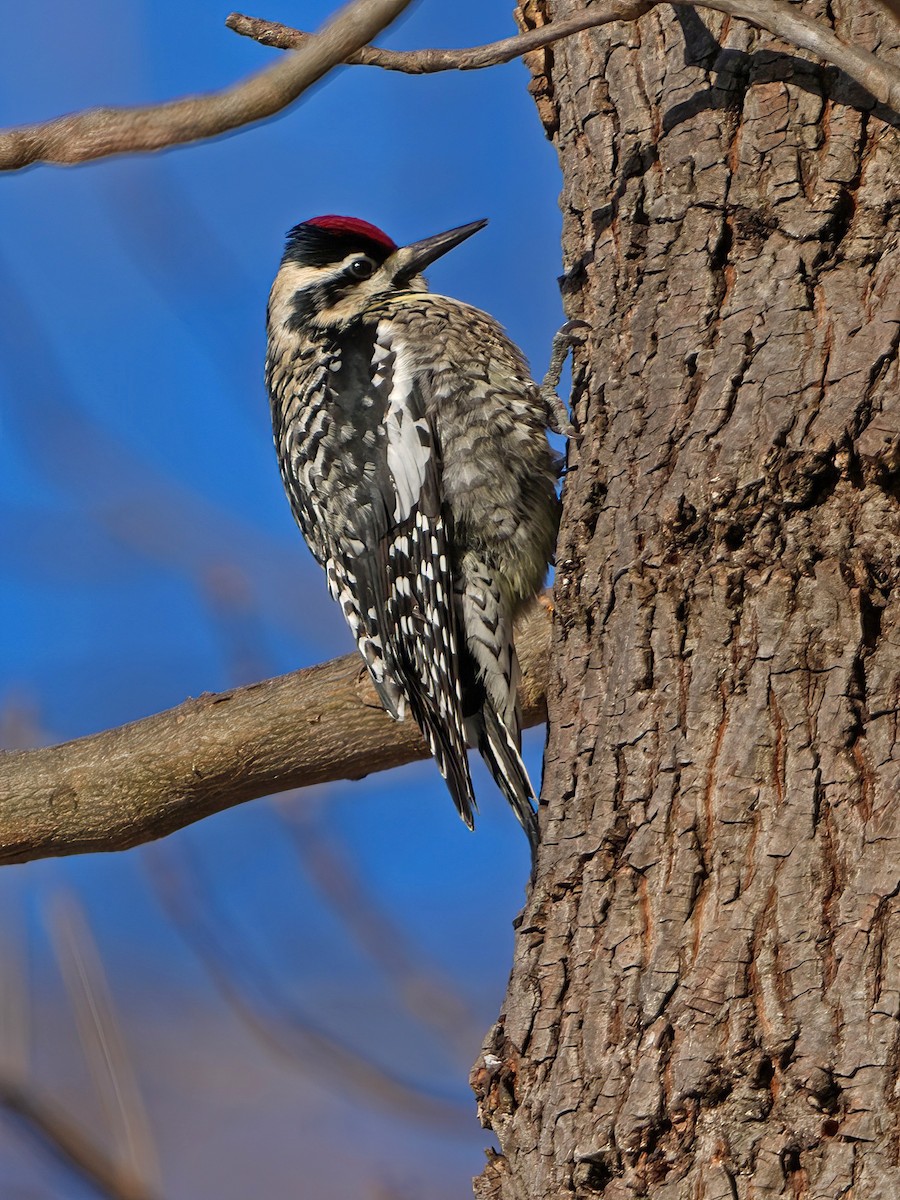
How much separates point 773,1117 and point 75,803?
2.08 metres

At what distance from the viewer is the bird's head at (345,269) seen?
162 inches

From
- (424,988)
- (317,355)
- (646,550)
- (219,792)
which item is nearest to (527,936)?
(646,550)

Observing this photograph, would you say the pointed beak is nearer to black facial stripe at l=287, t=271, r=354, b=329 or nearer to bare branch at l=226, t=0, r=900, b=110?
black facial stripe at l=287, t=271, r=354, b=329

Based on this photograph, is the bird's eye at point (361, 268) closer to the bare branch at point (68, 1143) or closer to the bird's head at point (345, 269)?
the bird's head at point (345, 269)

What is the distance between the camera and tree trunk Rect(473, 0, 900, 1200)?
1.87m

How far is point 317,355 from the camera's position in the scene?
13.2 feet

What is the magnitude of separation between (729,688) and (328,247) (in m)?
2.64

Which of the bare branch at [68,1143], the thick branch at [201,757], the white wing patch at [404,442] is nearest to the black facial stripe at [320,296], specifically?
the white wing patch at [404,442]

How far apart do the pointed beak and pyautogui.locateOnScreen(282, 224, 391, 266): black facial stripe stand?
6 cm

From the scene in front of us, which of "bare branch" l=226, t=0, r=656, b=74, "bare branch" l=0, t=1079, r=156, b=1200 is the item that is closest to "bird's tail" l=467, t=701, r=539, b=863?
"bare branch" l=226, t=0, r=656, b=74

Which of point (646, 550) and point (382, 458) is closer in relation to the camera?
point (646, 550)

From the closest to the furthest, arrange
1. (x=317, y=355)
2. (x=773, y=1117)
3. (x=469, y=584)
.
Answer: (x=773, y=1117) → (x=469, y=584) → (x=317, y=355)

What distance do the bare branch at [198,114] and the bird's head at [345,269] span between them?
2.40 meters

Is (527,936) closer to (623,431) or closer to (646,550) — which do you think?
(646,550)
